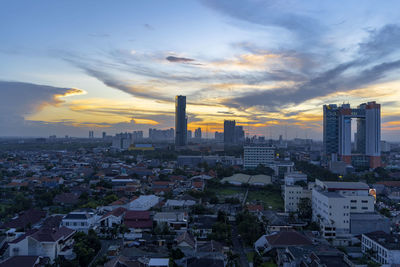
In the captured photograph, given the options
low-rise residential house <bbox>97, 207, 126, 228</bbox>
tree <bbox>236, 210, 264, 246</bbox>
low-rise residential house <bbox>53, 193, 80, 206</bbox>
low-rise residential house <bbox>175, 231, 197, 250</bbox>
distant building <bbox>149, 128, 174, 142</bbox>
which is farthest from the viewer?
distant building <bbox>149, 128, 174, 142</bbox>

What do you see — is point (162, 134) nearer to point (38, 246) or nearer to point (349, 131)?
point (349, 131)

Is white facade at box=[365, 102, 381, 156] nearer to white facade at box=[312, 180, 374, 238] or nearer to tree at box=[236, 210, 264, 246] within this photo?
white facade at box=[312, 180, 374, 238]

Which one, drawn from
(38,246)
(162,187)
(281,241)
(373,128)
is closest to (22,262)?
(38,246)

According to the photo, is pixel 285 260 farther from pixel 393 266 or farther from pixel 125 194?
pixel 125 194

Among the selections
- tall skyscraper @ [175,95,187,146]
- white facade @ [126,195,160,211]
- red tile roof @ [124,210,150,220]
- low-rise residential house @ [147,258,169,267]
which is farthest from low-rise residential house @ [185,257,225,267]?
tall skyscraper @ [175,95,187,146]

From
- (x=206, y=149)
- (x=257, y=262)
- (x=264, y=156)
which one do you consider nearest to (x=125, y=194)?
(x=257, y=262)
